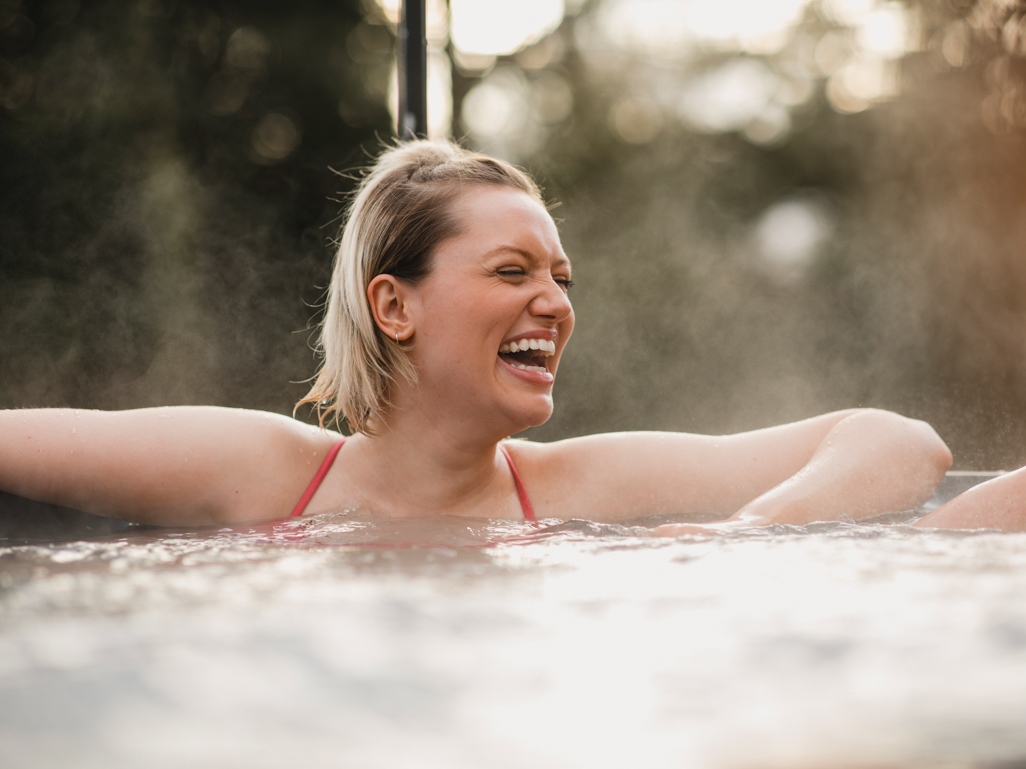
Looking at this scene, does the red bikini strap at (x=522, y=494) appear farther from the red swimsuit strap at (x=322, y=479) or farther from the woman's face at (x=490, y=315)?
the woman's face at (x=490, y=315)

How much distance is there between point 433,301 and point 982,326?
444 cm

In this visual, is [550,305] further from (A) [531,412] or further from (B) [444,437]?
(B) [444,437]

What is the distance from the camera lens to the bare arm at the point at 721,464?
146 cm

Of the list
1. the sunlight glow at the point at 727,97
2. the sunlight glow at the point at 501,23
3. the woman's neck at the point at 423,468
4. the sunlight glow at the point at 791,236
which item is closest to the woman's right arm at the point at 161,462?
the woman's neck at the point at 423,468

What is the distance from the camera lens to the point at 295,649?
47 centimetres

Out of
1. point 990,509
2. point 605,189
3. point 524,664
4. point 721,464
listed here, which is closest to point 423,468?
point 721,464

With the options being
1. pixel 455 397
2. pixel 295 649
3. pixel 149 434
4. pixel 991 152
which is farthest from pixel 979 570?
pixel 991 152

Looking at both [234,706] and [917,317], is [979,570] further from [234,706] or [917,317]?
[917,317]

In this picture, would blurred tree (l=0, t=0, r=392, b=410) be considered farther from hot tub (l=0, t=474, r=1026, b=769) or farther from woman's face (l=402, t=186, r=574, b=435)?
hot tub (l=0, t=474, r=1026, b=769)

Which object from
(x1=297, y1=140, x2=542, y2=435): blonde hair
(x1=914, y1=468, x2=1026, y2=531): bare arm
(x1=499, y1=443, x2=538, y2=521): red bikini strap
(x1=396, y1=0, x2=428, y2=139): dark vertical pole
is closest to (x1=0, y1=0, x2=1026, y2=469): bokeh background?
(x1=396, y1=0, x2=428, y2=139): dark vertical pole

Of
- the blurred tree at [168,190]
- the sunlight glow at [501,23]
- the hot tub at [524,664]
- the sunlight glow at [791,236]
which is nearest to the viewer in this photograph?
the hot tub at [524,664]

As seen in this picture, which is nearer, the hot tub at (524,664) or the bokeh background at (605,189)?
the hot tub at (524,664)

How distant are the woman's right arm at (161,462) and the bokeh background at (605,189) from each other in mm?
1576

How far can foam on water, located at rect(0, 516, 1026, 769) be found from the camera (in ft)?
1.09
